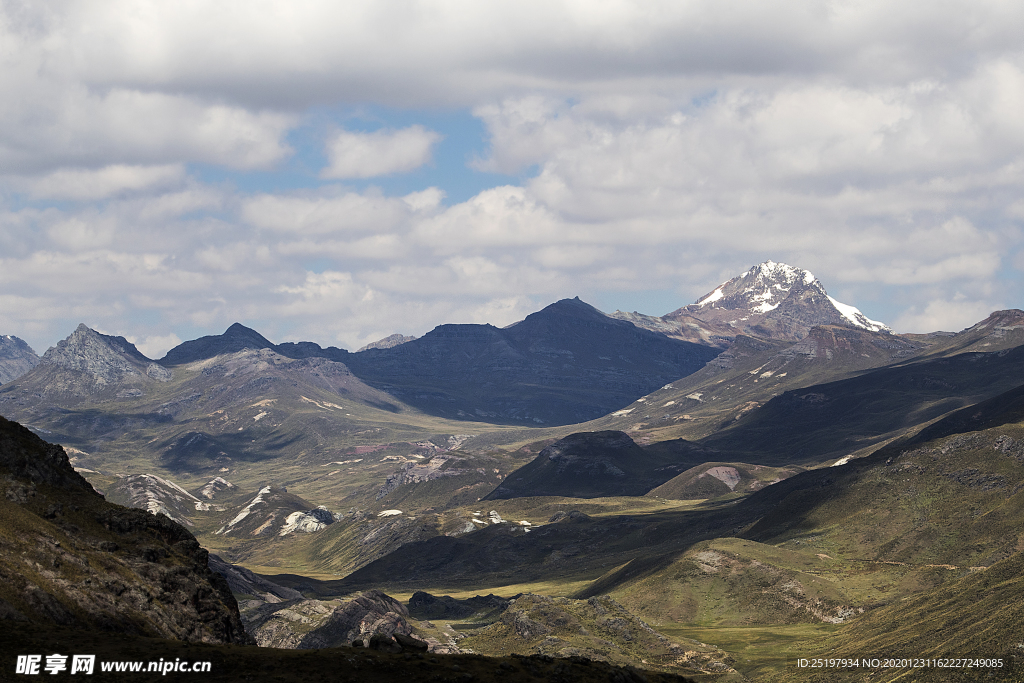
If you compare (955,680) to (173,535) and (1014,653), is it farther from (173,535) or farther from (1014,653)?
(173,535)

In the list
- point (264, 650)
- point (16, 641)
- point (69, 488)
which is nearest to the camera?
point (16, 641)

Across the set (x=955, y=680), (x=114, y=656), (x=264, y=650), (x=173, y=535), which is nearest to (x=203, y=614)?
(x=173, y=535)

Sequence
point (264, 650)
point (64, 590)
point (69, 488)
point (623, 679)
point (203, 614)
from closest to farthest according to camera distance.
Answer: point (264, 650) < point (64, 590) < point (623, 679) < point (203, 614) < point (69, 488)

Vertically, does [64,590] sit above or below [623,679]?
above

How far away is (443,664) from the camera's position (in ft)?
377

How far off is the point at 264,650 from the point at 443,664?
20884 millimetres

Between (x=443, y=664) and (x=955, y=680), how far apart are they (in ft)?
411

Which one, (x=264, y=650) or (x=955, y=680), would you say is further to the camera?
(x=955, y=680)

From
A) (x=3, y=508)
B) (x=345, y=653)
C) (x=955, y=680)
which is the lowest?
(x=955, y=680)

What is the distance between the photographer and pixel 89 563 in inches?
5153

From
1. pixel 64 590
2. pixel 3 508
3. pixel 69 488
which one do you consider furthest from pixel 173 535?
pixel 64 590

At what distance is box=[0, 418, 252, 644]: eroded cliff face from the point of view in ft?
372

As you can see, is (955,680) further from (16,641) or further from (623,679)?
(16,641)

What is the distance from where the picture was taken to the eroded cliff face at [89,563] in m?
113
